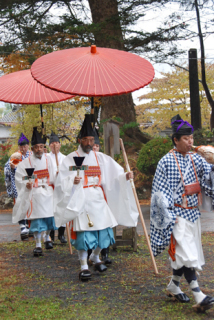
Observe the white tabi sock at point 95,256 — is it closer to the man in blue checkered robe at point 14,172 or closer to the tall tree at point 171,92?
the man in blue checkered robe at point 14,172

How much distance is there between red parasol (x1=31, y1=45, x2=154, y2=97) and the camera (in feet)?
15.1

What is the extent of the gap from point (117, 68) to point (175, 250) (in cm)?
241

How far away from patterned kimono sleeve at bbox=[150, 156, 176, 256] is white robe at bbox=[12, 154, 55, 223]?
3.06 meters

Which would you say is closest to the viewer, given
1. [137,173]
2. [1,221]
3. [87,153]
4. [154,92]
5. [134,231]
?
[87,153]

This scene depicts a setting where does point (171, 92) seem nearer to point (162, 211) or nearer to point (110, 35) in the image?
point (110, 35)

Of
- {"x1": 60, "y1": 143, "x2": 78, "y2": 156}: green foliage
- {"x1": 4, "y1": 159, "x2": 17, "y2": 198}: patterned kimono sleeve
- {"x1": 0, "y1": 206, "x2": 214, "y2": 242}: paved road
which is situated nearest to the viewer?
{"x1": 0, "y1": 206, "x2": 214, "y2": 242}: paved road

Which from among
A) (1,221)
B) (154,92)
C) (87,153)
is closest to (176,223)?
(87,153)

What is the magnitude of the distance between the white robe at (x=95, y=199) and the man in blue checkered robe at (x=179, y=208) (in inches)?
49.5

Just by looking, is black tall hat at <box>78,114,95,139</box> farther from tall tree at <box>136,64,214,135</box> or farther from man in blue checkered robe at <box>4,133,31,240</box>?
tall tree at <box>136,64,214,135</box>

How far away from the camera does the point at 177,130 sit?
4125mm

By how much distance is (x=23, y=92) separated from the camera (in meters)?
6.47

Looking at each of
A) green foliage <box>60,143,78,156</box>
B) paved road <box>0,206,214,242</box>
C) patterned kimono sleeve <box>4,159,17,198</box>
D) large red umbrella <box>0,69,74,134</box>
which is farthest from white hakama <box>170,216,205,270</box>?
green foliage <box>60,143,78,156</box>

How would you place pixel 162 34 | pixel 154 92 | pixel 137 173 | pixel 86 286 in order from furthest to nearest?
pixel 154 92
pixel 137 173
pixel 162 34
pixel 86 286

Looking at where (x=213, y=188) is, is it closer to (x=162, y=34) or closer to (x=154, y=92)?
(x=162, y=34)
